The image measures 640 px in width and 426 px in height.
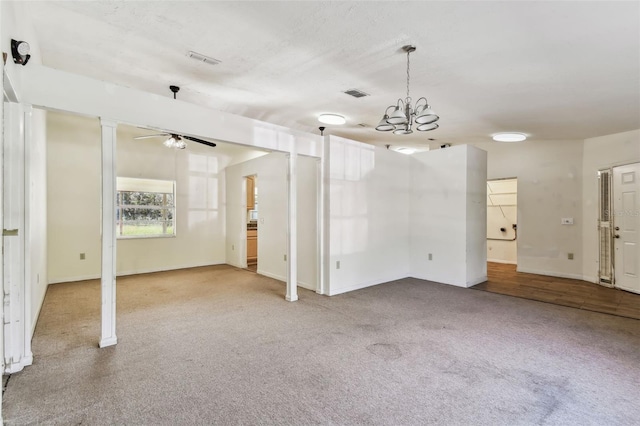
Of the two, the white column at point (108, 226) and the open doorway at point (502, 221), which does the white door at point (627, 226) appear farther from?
the white column at point (108, 226)

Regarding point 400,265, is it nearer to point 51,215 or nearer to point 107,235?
point 107,235

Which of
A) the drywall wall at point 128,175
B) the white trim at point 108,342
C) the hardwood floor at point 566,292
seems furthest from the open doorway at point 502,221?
the white trim at point 108,342

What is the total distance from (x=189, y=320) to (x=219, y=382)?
5.00 feet

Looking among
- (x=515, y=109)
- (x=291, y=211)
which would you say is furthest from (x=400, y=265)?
(x=515, y=109)

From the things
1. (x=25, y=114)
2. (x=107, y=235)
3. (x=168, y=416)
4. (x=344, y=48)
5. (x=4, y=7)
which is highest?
(x=344, y=48)

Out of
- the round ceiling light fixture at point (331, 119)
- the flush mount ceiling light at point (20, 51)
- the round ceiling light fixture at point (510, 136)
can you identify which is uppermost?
the round ceiling light fixture at point (331, 119)

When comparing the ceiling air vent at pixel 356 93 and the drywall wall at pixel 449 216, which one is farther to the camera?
the drywall wall at pixel 449 216

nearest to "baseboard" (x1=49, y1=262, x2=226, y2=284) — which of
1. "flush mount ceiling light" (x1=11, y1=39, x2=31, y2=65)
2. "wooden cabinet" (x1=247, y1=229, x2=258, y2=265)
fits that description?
"wooden cabinet" (x1=247, y1=229, x2=258, y2=265)

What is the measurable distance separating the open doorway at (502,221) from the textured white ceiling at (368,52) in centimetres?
346

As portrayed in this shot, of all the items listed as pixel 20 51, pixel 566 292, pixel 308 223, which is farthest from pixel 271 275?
pixel 566 292

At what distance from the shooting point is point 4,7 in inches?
77.9

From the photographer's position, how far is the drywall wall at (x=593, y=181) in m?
5.34

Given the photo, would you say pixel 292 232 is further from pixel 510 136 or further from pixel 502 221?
pixel 502 221

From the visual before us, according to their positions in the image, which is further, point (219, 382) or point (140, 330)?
point (140, 330)
